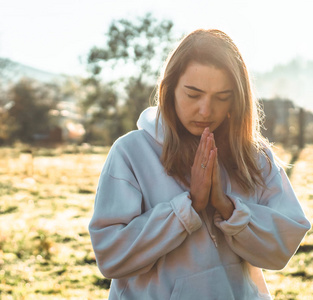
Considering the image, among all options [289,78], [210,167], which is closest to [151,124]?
[210,167]

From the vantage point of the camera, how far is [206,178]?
199 centimetres

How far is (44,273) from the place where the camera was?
15.7 ft

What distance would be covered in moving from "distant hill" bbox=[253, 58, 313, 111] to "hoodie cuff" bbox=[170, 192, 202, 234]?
129 m

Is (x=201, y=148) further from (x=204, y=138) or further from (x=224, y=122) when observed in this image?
(x=224, y=122)

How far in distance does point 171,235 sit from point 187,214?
0.11m

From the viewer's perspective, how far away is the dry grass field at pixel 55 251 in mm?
4355

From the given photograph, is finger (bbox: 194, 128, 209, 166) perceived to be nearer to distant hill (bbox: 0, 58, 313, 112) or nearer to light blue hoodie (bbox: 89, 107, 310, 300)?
light blue hoodie (bbox: 89, 107, 310, 300)

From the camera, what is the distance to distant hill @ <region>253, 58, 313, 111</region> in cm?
13512

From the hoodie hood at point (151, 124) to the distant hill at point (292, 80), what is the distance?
423 feet

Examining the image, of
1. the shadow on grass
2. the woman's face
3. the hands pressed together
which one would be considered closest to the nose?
the woman's face

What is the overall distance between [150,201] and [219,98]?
0.52 meters

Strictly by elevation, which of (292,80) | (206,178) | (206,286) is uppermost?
(206,178)

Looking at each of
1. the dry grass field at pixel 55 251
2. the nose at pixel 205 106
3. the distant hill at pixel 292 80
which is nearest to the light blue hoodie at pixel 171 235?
the nose at pixel 205 106

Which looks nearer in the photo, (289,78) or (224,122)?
(224,122)
